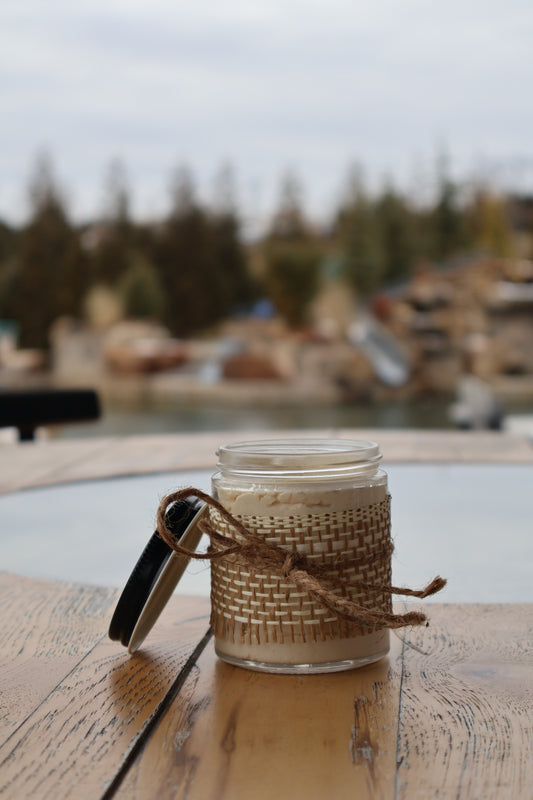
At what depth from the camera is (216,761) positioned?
0.25m

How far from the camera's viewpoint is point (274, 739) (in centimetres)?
26

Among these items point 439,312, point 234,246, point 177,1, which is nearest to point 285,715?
point 439,312

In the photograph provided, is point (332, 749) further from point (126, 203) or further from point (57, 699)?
point (126, 203)

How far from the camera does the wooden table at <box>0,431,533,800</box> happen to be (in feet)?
0.77

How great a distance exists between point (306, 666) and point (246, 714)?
42 millimetres

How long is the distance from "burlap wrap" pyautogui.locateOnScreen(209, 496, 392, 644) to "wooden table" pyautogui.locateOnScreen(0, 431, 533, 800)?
0.06 ft

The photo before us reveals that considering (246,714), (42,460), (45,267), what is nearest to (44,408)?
(42,460)

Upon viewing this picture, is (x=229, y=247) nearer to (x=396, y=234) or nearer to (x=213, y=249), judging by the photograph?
(x=213, y=249)

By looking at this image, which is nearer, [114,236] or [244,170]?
[114,236]

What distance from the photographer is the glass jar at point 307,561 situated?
1.05ft

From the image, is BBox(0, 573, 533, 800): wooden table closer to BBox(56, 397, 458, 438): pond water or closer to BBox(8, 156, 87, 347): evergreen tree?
BBox(56, 397, 458, 438): pond water

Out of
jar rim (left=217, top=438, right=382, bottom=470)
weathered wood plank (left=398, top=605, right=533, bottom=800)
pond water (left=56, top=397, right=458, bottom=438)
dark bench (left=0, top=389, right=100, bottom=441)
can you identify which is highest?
jar rim (left=217, top=438, right=382, bottom=470)

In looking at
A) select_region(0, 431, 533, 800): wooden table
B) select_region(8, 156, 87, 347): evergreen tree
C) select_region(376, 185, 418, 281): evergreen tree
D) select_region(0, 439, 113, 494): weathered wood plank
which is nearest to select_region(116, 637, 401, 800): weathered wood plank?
select_region(0, 431, 533, 800): wooden table

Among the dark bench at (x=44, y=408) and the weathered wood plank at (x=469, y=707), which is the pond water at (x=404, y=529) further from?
the dark bench at (x=44, y=408)
